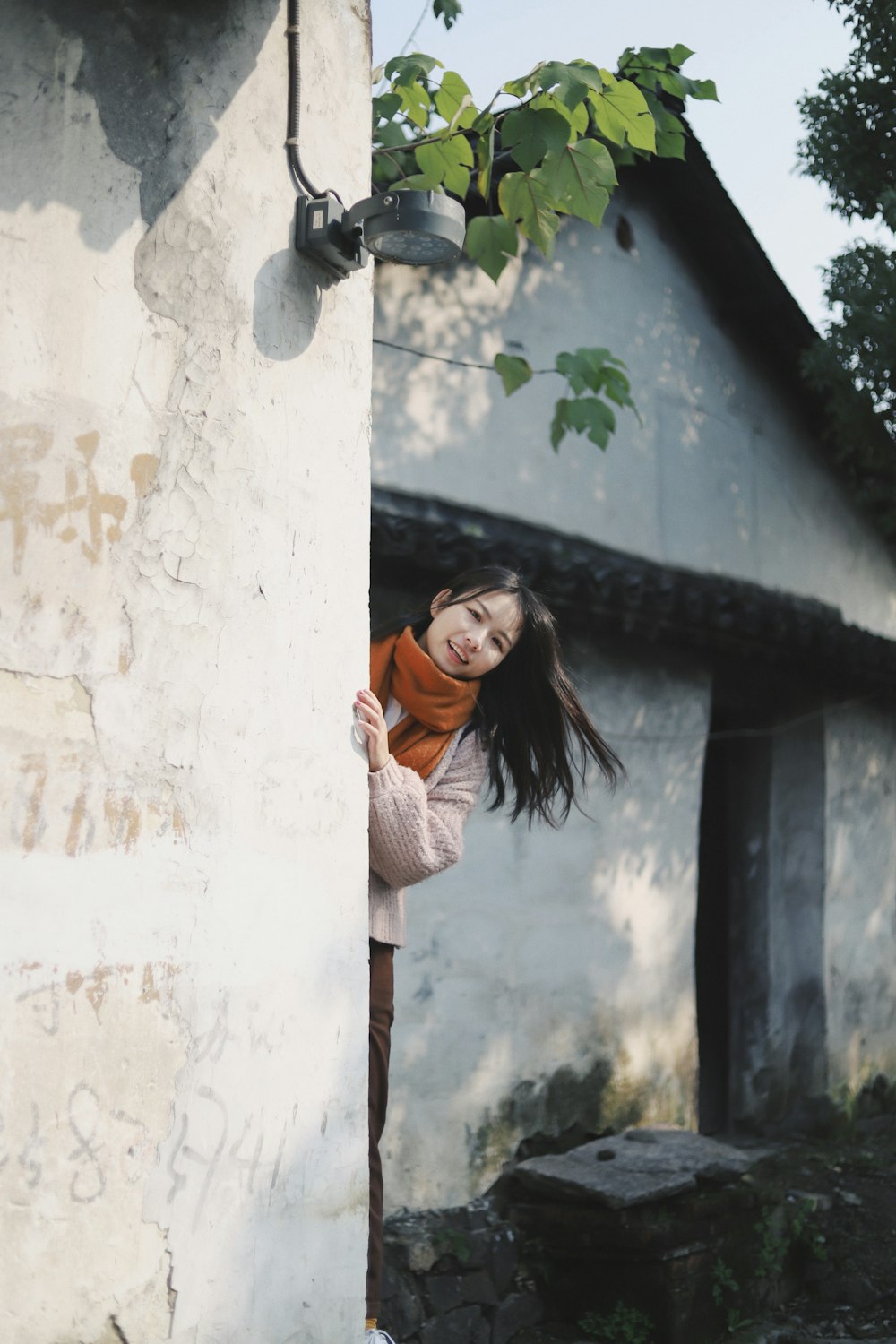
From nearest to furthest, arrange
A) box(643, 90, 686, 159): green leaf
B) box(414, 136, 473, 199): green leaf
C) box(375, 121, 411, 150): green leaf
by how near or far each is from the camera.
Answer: box(414, 136, 473, 199): green leaf, box(643, 90, 686, 159): green leaf, box(375, 121, 411, 150): green leaf

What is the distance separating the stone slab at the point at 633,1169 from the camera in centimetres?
470

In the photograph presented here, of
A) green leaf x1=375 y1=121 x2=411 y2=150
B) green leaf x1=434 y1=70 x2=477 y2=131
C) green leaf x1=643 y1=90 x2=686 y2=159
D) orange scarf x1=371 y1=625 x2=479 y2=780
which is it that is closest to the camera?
orange scarf x1=371 y1=625 x2=479 y2=780

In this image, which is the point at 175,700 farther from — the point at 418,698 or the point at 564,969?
the point at 564,969

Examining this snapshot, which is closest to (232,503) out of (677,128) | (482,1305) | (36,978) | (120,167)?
(120,167)

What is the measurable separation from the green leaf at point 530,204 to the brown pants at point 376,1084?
1.73 meters

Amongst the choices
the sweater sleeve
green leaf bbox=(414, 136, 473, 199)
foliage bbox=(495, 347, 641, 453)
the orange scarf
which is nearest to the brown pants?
the sweater sleeve

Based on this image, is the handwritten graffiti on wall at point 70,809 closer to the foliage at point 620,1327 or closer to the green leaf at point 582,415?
the green leaf at point 582,415

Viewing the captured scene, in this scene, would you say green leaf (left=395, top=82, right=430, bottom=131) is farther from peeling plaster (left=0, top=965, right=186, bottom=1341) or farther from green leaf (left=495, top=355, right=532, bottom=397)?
peeling plaster (left=0, top=965, right=186, bottom=1341)

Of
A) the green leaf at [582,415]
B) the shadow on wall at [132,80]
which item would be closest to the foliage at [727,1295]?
the green leaf at [582,415]

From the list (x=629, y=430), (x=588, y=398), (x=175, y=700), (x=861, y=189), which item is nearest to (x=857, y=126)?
(x=861, y=189)

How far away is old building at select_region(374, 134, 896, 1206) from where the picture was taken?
512 centimetres

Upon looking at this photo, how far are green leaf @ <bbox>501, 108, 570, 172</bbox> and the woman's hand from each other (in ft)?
4.40

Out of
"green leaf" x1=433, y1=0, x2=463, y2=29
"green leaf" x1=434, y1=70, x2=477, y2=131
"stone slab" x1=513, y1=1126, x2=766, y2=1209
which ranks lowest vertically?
"stone slab" x1=513, y1=1126, x2=766, y2=1209

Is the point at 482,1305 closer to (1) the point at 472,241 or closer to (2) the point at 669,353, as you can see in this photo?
(1) the point at 472,241
